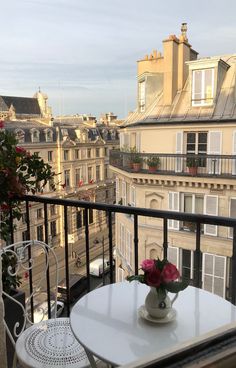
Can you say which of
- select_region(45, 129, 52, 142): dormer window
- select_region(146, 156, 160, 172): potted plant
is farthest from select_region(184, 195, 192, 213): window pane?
select_region(45, 129, 52, 142): dormer window

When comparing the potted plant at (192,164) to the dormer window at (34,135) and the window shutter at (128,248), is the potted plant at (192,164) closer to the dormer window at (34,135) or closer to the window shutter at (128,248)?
Result: the window shutter at (128,248)

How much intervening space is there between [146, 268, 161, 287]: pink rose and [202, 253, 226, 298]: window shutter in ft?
33.9

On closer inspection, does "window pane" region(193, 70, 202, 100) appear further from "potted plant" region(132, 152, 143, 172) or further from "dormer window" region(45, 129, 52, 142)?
"dormer window" region(45, 129, 52, 142)

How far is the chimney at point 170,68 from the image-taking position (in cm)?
1177

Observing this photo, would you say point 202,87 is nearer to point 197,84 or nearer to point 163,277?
point 197,84

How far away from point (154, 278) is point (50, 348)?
0.65 m

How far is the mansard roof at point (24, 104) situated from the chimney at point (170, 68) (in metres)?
24.8

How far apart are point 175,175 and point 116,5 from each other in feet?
27.4

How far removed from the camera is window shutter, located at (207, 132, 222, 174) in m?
10.8

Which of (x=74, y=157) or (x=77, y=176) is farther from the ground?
(x=74, y=157)

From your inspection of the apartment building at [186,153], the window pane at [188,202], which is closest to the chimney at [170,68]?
the apartment building at [186,153]

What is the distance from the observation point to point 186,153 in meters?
11.5

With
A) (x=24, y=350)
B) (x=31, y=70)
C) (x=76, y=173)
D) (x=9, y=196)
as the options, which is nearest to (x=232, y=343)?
(x=24, y=350)

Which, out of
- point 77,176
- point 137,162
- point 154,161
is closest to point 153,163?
point 154,161
